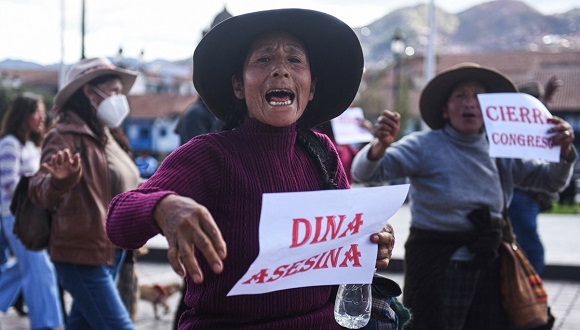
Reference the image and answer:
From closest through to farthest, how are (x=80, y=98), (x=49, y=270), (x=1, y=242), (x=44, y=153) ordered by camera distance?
(x=44, y=153), (x=80, y=98), (x=49, y=270), (x=1, y=242)

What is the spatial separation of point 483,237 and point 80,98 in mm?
2514

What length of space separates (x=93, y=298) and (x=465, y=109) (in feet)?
7.57

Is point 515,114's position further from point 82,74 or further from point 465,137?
point 82,74

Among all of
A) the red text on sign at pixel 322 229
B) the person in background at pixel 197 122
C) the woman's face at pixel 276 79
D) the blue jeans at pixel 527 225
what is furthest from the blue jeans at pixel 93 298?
the blue jeans at pixel 527 225

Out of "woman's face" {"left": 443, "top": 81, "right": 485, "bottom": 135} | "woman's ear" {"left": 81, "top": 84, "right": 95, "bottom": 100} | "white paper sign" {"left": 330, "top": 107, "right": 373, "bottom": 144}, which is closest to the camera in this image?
"woman's face" {"left": 443, "top": 81, "right": 485, "bottom": 135}

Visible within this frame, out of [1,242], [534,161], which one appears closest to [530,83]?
[534,161]

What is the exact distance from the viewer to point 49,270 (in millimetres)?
6418

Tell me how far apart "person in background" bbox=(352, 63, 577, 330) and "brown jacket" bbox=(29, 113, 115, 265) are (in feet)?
4.84

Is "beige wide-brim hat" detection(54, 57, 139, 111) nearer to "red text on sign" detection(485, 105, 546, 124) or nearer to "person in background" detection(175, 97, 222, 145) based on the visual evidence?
"person in background" detection(175, 97, 222, 145)

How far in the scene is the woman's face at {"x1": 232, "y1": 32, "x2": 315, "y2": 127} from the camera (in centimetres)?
238

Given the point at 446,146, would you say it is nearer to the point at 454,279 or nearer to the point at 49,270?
the point at 454,279

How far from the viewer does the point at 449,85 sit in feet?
14.9

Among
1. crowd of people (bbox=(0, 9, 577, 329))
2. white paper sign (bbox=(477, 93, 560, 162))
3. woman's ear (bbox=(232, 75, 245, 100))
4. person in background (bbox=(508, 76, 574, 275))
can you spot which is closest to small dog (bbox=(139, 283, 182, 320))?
crowd of people (bbox=(0, 9, 577, 329))

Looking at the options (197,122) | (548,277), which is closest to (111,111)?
(197,122)
